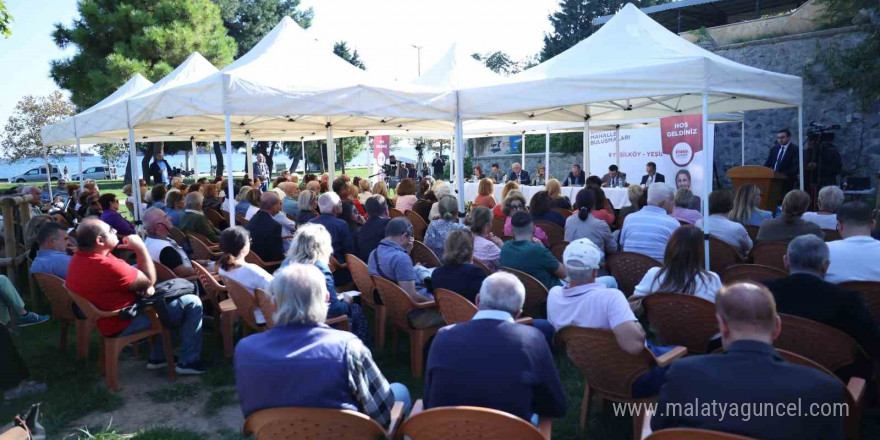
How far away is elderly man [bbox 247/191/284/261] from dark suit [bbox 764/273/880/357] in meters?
4.39

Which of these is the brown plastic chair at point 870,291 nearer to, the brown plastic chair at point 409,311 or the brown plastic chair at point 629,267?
the brown plastic chair at point 629,267

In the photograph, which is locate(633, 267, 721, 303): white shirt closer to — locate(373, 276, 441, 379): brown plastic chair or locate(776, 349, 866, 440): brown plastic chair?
locate(776, 349, 866, 440): brown plastic chair

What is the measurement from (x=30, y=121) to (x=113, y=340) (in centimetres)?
3951

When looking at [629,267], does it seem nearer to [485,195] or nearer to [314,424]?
[314,424]

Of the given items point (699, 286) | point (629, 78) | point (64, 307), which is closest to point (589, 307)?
point (699, 286)

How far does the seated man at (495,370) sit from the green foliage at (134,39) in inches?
733

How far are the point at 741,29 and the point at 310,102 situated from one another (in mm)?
16003

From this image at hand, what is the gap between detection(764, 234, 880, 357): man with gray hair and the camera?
2.77 metres

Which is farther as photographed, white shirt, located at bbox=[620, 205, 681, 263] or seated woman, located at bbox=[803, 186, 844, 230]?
seated woman, located at bbox=[803, 186, 844, 230]

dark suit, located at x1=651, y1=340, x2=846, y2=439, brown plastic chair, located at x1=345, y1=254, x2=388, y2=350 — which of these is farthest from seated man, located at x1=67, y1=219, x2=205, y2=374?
dark suit, located at x1=651, y1=340, x2=846, y2=439

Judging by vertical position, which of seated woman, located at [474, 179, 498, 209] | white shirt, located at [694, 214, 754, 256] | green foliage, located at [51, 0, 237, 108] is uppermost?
green foliage, located at [51, 0, 237, 108]

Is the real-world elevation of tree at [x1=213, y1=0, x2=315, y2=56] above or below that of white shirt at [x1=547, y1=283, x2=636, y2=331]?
above

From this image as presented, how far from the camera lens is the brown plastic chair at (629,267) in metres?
4.37

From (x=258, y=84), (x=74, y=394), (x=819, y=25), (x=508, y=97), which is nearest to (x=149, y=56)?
(x=258, y=84)
